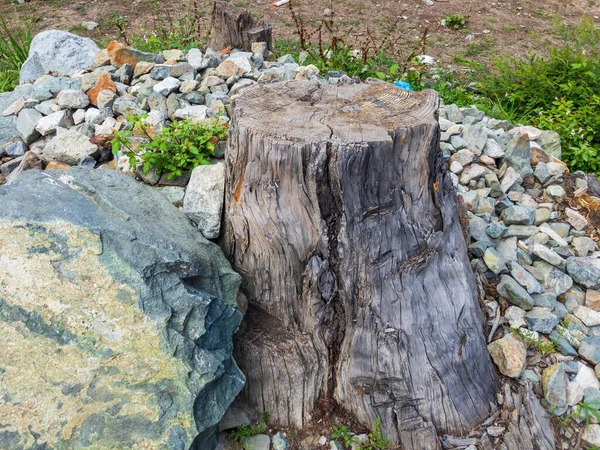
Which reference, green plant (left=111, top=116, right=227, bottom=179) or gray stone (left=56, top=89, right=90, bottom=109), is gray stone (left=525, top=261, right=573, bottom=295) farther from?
gray stone (left=56, top=89, right=90, bottom=109)

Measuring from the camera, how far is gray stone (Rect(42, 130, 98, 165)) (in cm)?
314

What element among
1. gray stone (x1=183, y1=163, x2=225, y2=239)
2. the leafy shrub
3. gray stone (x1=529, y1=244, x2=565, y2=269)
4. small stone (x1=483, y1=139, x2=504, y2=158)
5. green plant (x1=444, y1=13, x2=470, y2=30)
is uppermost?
gray stone (x1=183, y1=163, x2=225, y2=239)

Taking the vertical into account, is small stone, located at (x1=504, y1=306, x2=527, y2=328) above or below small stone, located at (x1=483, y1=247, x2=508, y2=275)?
below

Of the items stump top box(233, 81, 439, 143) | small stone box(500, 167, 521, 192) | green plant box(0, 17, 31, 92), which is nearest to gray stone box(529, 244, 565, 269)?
small stone box(500, 167, 521, 192)

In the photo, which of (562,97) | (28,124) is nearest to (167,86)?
(28,124)

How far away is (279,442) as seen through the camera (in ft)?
7.87

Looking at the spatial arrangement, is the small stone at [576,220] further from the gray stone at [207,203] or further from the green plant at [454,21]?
the green plant at [454,21]

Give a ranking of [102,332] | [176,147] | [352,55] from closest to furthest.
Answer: [102,332]
[176,147]
[352,55]

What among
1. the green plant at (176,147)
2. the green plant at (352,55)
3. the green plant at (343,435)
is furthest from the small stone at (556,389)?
the green plant at (352,55)

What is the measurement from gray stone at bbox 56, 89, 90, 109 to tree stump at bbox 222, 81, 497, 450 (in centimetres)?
186

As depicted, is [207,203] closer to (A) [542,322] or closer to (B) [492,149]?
(A) [542,322]

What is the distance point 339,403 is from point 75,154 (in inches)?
81.2

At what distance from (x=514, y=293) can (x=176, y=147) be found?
1.93m

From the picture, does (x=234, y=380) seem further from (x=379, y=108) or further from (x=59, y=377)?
(x=379, y=108)
